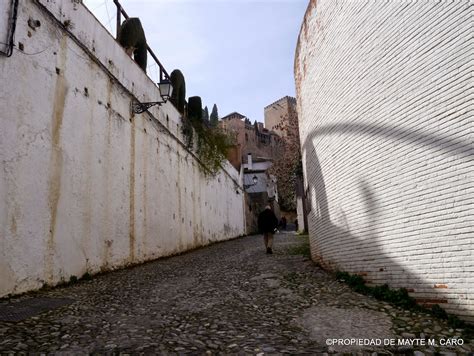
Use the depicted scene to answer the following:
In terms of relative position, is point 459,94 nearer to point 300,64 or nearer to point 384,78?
point 384,78

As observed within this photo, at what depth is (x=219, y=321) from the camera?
432 centimetres

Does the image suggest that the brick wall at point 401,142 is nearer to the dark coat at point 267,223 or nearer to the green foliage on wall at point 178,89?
the dark coat at point 267,223

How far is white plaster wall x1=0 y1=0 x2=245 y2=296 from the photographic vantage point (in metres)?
5.39

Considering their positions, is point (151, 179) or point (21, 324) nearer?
point (21, 324)

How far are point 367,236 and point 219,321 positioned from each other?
2543 mm

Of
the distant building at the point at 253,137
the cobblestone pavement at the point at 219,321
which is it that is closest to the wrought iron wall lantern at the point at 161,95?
the cobblestone pavement at the point at 219,321

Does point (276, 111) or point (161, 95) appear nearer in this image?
point (161, 95)

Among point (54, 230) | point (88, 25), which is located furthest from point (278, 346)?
point (88, 25)

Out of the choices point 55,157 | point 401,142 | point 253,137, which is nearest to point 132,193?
point 55,157

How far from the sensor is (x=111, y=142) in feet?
27.1

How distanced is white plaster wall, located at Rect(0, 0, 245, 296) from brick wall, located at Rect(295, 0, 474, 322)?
14.9 ft

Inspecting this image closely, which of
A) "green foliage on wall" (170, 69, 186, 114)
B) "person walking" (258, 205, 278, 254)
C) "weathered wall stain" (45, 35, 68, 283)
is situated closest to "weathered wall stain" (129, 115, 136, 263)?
"weathered wall stain" (45, 35, 68, 283)

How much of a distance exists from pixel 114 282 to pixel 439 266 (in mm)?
5165

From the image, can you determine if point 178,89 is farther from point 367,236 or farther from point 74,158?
point 367,236
